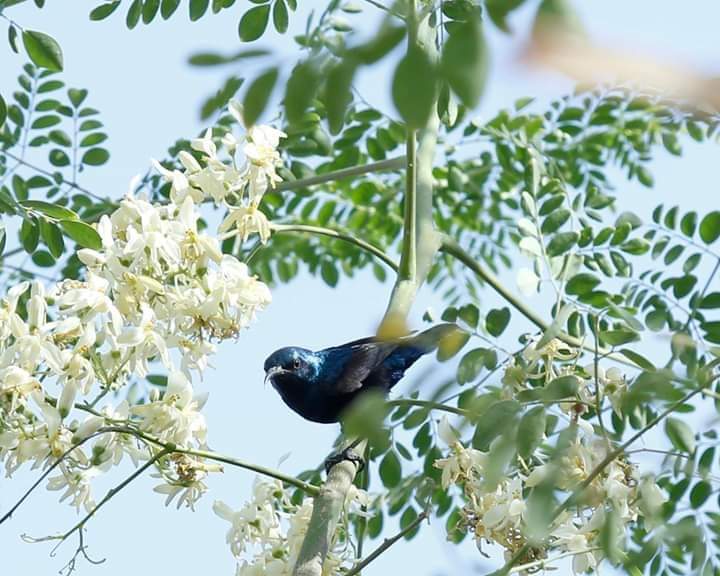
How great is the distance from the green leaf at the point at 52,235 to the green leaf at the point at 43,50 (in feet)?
0.88

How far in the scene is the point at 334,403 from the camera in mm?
3602

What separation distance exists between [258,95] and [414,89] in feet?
0.49

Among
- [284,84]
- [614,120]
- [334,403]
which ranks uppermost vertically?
[614,120]

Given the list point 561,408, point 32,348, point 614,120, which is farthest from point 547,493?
point 614,120

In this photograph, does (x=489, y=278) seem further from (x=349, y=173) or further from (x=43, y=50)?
(x=43, y=50)

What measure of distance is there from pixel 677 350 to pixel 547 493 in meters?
0.26

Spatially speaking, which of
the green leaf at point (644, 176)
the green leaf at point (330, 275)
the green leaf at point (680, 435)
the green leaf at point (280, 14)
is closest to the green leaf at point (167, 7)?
the green leaf at point (280, 14)

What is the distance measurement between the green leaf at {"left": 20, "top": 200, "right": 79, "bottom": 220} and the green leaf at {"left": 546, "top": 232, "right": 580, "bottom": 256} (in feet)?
3.19

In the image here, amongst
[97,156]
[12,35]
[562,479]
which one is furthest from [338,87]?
[97,156]

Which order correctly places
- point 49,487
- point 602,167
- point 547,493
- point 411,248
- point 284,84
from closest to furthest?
point 284,84
point 547,493
point 49,487
point 411,248
point 602,167

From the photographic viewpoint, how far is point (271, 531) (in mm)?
2074

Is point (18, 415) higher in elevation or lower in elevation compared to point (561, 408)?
higher

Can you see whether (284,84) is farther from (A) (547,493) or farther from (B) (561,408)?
(B) (561,408)

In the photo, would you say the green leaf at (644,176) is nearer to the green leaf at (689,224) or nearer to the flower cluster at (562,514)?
the green leaf at (689,224)
